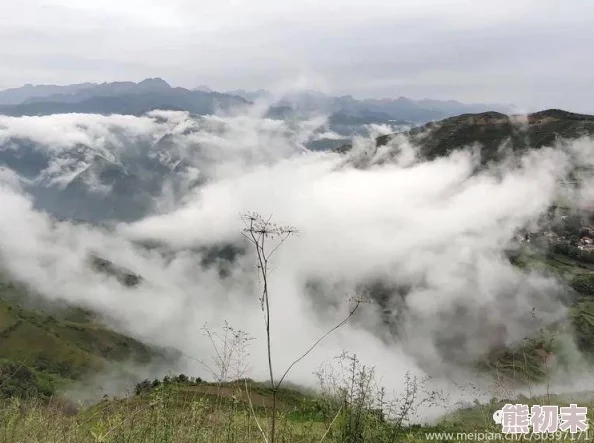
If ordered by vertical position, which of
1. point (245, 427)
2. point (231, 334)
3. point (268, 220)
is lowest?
point (245, 427)

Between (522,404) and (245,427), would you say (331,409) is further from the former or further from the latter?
(522,404)

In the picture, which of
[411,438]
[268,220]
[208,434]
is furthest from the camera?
[411,438]

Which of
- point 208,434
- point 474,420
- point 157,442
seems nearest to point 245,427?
point 208,434

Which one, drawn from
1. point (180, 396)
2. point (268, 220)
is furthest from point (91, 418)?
point (268, 220)

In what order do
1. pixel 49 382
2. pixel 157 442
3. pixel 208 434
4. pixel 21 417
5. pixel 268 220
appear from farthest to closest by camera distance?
pixel 49 382, pixel 21 417, pixel 208 434, pixel 157 442, pixel 268 220

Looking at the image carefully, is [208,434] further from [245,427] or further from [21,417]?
[21,417]

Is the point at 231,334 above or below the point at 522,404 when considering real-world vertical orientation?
above

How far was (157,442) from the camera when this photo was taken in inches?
219

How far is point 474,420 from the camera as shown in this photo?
25.5ft

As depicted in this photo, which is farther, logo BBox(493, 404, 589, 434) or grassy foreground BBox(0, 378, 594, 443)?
logo BBox(493, 404, 589, 434)

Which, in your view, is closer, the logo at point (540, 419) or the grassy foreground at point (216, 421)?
the grassy foreground at point (216, 421)

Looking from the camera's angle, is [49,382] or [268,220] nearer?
[268,220]

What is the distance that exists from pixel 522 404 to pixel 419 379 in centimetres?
153

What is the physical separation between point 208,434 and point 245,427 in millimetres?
507
